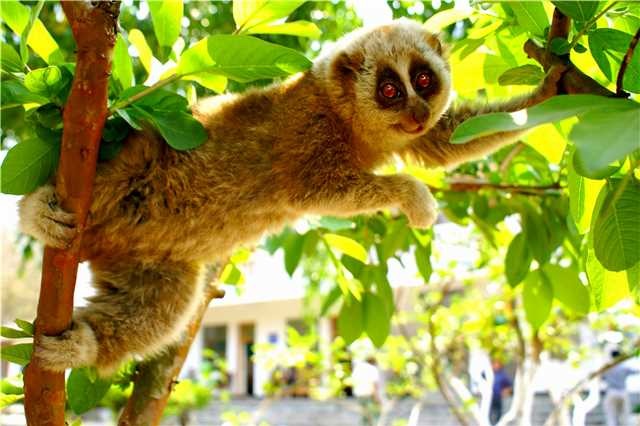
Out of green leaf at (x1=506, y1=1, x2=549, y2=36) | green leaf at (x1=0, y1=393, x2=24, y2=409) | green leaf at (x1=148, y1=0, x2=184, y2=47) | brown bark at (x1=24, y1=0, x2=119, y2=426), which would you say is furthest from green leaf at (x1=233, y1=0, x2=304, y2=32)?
green leaf at (x1=0, y1=393, x2=24, y2=409)

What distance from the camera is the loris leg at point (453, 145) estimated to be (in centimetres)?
265

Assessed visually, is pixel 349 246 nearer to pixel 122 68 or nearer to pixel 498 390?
pixel 122 68

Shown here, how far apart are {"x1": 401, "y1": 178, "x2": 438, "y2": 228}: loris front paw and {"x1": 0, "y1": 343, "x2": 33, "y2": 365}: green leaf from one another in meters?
1.37

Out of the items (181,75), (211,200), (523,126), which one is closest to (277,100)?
(211,200)

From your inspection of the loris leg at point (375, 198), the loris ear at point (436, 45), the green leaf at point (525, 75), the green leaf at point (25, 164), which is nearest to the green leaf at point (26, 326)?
the green leaf at point (25, 164)

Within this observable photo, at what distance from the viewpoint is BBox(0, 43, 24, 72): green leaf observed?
1.97 meters

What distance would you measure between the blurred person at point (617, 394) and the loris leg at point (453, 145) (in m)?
7.95

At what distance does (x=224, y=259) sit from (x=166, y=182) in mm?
438

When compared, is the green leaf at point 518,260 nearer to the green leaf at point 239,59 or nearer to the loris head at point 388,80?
the loris head at point 388,80

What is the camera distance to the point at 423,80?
8.98 feet

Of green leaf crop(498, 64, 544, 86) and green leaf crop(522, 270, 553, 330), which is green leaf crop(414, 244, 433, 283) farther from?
green leaf crop(498, 64, 544, 86)

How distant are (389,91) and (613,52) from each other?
105cm

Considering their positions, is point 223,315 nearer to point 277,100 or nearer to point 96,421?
point 96,421

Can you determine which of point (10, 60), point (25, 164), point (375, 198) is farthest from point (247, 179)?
point (10, 60)
